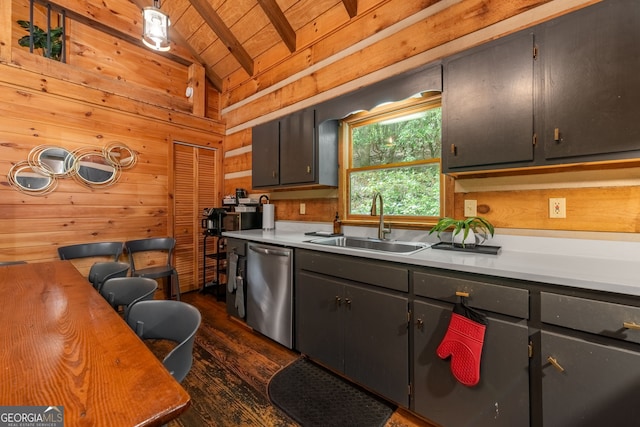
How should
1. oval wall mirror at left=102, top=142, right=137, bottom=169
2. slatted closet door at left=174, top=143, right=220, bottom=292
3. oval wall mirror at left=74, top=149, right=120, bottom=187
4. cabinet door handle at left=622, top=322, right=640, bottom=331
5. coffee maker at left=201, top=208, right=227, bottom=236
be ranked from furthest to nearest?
slatted closet door at left=174, top=143, right=220, bottom=292 < coffee maker at left=201, top=208, right=227, bottom=236 < oval wall mirror at left=102, top=142, right=137, bottom=169 < oval wall mirror at left=74, top=149, right=120, bottom=187 < cabinet door handle at left=622, top=322, right=640, bottom=331

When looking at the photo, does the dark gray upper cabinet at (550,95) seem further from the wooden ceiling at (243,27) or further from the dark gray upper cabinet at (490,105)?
the wooden ceiling at (243,27)

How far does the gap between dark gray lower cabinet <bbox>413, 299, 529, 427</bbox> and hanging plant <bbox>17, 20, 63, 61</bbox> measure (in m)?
4.10

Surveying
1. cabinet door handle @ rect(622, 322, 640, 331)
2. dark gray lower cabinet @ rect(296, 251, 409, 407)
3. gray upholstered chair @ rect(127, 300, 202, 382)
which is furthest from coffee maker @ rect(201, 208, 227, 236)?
cabinet door handle @ rect(622, 322, 640, 331)

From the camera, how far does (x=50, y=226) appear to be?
104 inches

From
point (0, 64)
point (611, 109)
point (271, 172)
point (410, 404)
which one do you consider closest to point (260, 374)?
point (410, 404)

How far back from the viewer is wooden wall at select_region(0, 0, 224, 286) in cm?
246

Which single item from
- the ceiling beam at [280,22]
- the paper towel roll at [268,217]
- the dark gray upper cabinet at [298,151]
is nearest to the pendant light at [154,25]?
the dark gray upper cabinet at [298,151]

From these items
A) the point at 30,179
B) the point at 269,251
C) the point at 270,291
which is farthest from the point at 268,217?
the point at 30,179

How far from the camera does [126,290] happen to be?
1542mm

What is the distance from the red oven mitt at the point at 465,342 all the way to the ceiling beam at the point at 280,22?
10.3 ft

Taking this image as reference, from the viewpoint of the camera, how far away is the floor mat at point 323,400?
1.54m

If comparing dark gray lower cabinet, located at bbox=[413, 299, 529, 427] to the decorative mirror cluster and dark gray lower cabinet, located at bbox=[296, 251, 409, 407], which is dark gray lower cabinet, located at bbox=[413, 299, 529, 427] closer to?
dark gray lower cabinet, located at bbox=[296, 251, 409, 407]

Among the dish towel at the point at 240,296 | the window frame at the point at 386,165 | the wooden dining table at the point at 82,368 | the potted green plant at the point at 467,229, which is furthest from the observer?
the dish towel at the point at 240,296

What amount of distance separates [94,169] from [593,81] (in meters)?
4.04
